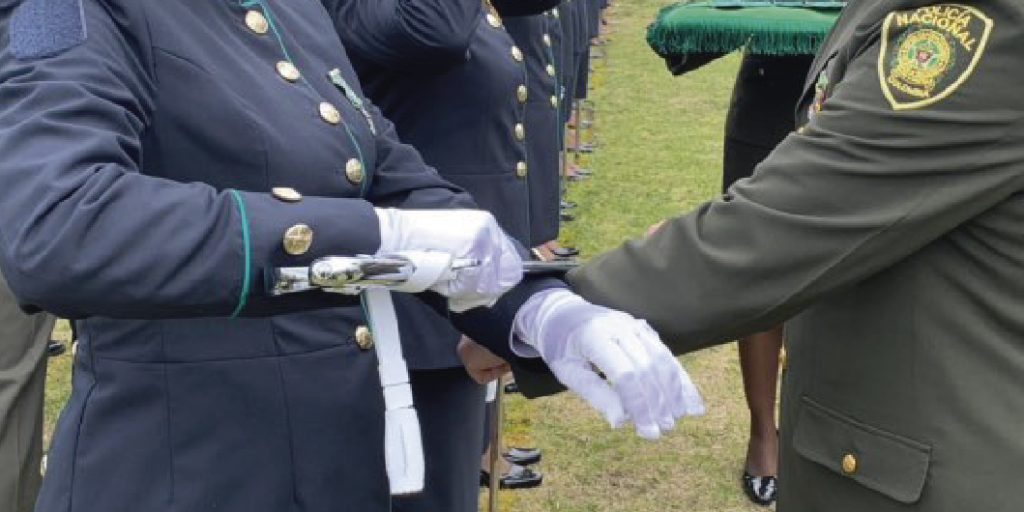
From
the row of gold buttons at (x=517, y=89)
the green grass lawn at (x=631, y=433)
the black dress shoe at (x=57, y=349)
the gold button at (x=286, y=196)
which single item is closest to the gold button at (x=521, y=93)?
the row of gold buttons at (x=517, y=89)

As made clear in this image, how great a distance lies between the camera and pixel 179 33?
57.7 inches

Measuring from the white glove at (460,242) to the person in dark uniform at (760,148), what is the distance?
1906 mm

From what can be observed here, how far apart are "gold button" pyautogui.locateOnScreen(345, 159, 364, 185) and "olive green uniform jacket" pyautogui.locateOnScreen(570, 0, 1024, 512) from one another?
373 millimetres

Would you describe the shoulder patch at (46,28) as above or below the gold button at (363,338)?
above

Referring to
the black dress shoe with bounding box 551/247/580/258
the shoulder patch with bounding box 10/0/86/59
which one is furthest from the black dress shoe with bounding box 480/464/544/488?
the shoulder patch with bounding box 10/0/86/59

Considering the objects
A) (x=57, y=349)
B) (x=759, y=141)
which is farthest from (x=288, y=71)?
(x=57, y=349)

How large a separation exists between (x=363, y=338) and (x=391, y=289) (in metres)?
0.30

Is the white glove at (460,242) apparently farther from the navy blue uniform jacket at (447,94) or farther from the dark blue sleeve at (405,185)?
the navy blue uniform jacket at (447,94)

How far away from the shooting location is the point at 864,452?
1.71 meters

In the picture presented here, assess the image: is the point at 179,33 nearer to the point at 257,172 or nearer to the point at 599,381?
the point at 257,172

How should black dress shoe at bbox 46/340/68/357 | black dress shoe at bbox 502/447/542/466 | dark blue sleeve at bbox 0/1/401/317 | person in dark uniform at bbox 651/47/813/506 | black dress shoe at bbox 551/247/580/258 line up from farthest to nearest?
black dress shoe at bbox 551/247/580/258, black dress shoe at bbox 46/340/68/357, black dress shoe at bbox 502/447/542/466, person in dark uniform at bbox 651/47/813/506, dark blue sleeve at bbox 0/1/401/317

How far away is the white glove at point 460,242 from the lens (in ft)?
4.64

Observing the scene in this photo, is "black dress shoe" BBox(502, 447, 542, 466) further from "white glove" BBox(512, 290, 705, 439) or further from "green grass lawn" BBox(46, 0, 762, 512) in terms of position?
"white glove" BBox(512, 290, 705, 439)

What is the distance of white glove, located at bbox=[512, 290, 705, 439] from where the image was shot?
1.44 metres
